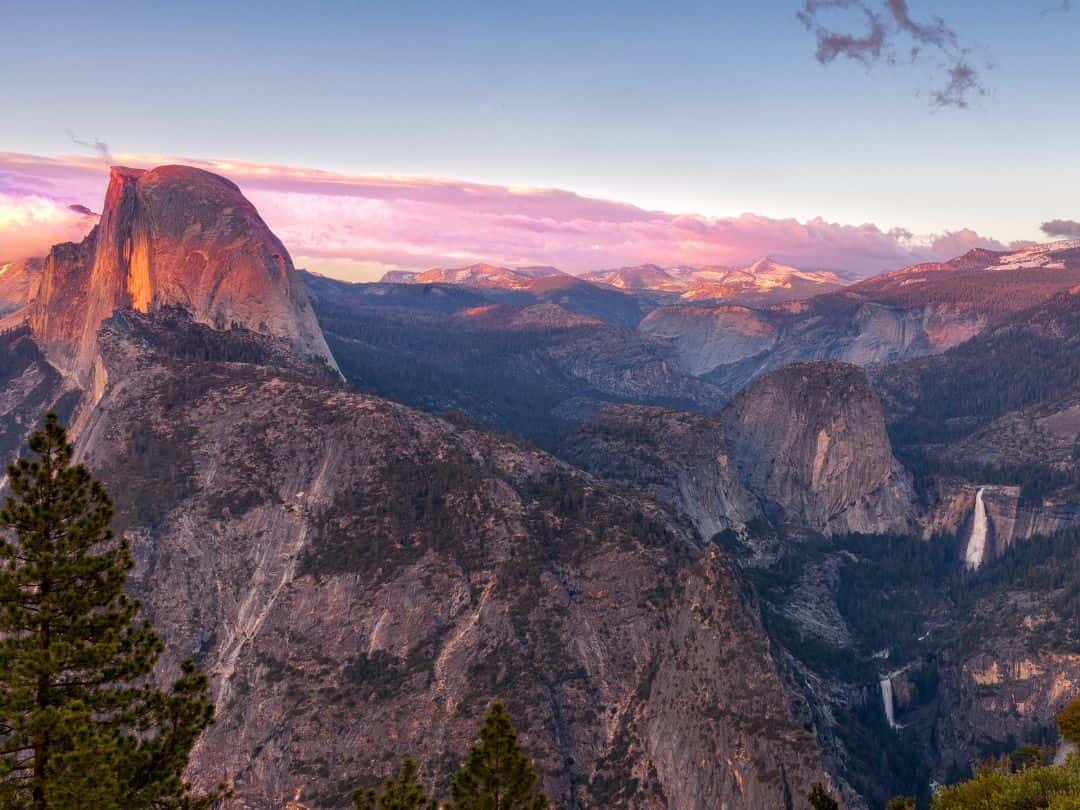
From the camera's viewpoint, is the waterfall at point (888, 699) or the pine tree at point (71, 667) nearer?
the pine tree at point (71, 667)

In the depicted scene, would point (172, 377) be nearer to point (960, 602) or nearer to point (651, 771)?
point (651, 771)

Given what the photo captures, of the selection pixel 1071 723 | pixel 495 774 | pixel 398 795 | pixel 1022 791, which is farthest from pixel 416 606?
pixel 398 795

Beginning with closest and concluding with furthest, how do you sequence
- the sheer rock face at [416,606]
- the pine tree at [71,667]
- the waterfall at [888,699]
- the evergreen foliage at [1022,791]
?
the pine tree at [71,667] < the evergreen foliage at [1022,791] < the sheer rock face at [416,606] < the waterfall at [888,699]

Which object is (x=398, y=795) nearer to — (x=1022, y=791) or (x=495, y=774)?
(x=495, y=774)

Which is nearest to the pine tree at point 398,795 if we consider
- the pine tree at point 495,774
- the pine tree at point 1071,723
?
the pine tree at point 495,774

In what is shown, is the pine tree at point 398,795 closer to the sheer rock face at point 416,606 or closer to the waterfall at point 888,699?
the sheer rock face at point 416,606

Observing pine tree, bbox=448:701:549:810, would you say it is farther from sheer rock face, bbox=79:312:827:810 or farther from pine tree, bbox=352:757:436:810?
sheer rock face, bbox=79:312:827:810

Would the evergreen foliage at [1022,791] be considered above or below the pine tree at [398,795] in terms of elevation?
below
